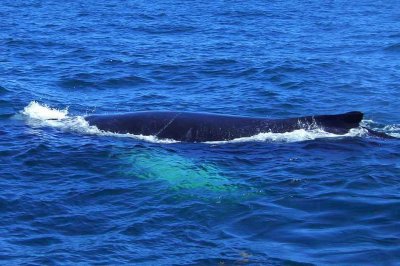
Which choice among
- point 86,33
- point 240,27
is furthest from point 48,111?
point 240,27

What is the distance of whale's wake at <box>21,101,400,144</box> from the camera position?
1792cm

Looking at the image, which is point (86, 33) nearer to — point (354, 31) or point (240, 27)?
point (240, 27)

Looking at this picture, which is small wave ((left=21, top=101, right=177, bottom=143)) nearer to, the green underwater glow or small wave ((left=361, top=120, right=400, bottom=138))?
the green underwater glow

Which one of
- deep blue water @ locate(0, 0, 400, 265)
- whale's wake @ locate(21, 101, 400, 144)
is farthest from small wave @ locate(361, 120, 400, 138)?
deep blue water @ locate(0, 0, 400, 265)

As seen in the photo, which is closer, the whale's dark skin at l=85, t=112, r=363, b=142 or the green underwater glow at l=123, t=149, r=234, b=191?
the green underwater glow at l=123, t=149, r=234, b=191

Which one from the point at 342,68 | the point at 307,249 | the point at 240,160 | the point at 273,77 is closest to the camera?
the point at 307,249

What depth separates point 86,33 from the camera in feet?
123

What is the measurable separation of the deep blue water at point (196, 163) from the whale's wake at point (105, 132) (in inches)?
2.4

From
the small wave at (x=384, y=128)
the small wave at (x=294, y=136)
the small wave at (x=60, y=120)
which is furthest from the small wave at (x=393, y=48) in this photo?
the small wave at (x=60, y=120)

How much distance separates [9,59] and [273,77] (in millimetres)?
10888

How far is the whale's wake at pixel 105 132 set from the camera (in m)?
17.9

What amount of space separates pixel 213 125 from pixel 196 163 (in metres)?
2.13

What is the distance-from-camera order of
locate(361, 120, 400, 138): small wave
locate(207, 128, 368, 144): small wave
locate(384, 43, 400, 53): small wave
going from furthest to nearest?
locate(384, 43, 400, 53): small wave
locate(361, 120, 400, 138): small wave
locate(207, 128, 368, 144): small wave

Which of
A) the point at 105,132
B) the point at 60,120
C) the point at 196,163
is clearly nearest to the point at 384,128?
the point at 196,163
